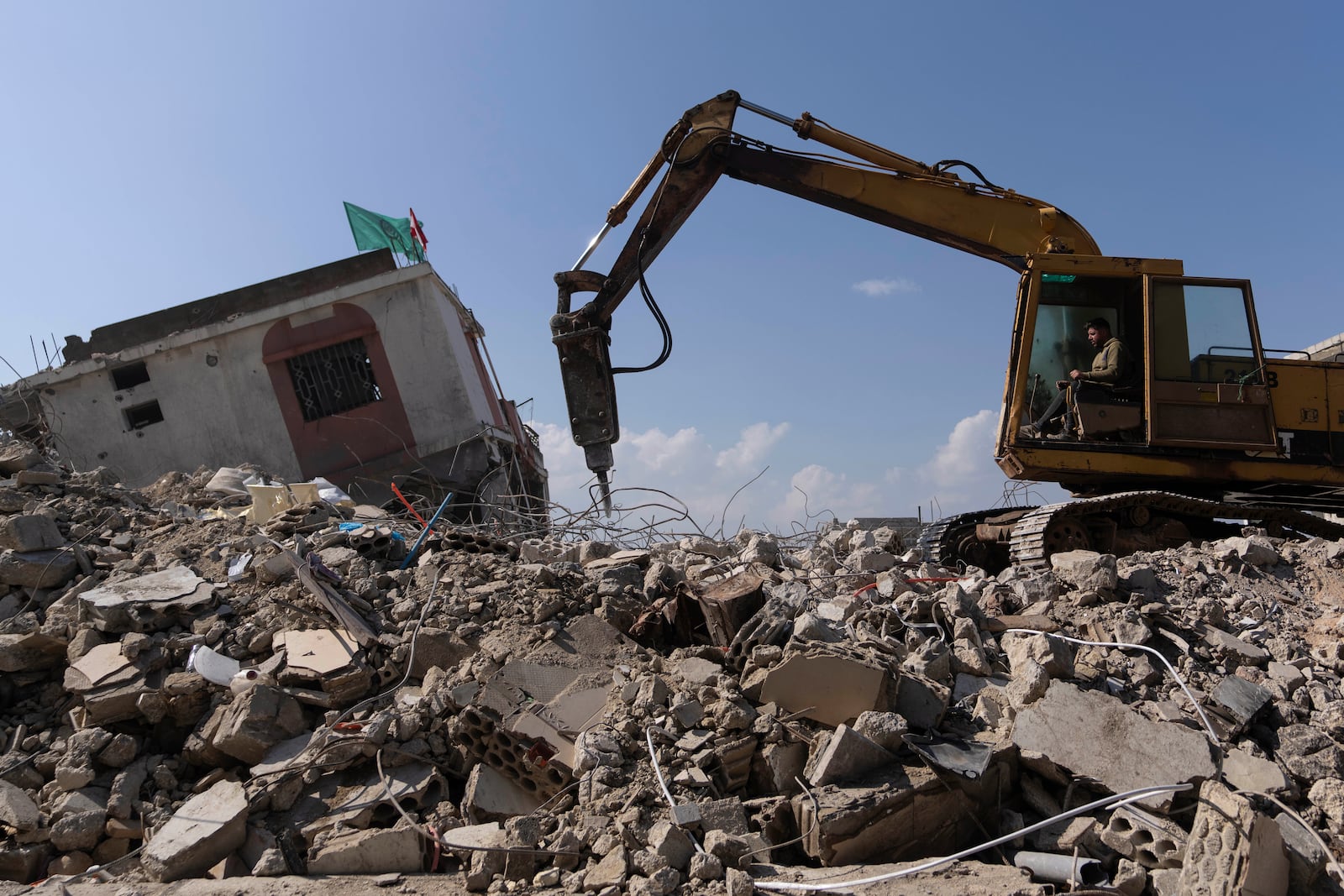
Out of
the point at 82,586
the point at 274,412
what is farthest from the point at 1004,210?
the point at 274,412

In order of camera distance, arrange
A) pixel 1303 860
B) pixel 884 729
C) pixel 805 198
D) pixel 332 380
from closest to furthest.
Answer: pixel 1303 860 < pixel 884 729 < pixel 805 198 < pixel 332 380

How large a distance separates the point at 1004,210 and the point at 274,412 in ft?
35.8

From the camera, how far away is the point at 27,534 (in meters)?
5.22

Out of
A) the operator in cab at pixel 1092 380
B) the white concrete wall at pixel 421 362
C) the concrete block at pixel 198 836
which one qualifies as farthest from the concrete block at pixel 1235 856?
the white concrete wall at pixel 421 362

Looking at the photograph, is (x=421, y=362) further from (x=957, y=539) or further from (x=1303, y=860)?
(x=1303, y=860)

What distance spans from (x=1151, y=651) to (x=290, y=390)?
1258 centimetres

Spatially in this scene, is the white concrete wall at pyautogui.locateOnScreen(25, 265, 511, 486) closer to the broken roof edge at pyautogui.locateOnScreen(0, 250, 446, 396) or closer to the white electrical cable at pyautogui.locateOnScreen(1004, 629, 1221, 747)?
the broken roof edge at pyautogui.locateOnScreen(0, 250, 446, 396)

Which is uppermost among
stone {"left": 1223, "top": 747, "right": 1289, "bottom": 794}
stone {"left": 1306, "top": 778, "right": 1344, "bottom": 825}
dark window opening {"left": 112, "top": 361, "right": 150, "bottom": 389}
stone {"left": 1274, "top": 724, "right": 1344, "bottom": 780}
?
dark window opening {"left": 112, "top": 361, "right": 150, "bottom": 389}

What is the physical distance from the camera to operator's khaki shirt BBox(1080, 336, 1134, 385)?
692 cm

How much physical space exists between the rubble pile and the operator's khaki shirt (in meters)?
2.13

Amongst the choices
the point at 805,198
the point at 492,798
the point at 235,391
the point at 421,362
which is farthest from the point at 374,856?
the point at 235,391

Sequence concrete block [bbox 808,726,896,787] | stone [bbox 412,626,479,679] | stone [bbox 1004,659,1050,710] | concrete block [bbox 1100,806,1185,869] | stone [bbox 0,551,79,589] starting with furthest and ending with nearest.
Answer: stone [bbox 0,551,79,589]
stone [bbox 412,626,479,679]
stone [bbox 1004,659,1050,710]
concrete block [bbox 808,726,896,787]
concrete block [bbox 1100,806,1185,869]

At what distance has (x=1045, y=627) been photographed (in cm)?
451

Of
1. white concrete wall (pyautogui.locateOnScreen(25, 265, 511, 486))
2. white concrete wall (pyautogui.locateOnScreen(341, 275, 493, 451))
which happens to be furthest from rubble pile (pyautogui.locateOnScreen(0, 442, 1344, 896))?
white concrete wall (pyautogui.locateOnScreen(25, 265, 511, 486))
